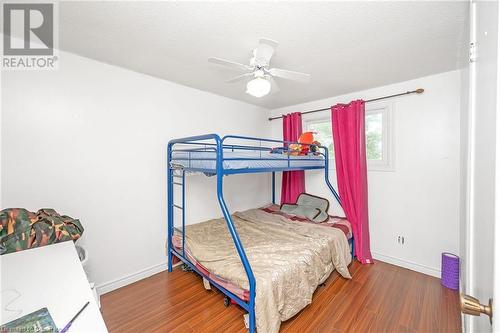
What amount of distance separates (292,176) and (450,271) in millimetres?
2295

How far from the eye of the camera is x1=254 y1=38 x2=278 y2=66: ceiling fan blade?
1488mm

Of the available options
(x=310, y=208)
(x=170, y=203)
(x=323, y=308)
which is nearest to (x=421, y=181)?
(x=310, y=208)

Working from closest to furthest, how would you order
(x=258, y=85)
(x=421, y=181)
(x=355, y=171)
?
(x=258, y=85) < (x=421, y=181) < (x=355, y=171)

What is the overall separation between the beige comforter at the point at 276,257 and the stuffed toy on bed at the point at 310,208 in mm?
370

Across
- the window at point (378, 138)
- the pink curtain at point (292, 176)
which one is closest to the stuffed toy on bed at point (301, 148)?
the pink curtain at point (292, 176)

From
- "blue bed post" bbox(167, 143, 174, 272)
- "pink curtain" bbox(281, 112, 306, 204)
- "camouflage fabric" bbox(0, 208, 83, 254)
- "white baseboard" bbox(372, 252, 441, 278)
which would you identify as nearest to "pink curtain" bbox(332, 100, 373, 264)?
"white baseboard" bbox(372, 252, 441, 278)

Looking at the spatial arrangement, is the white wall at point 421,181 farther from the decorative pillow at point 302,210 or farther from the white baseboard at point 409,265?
the decorative pillow at point 302,210

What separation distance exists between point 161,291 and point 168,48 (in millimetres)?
2457

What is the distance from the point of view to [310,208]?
10.8 ft

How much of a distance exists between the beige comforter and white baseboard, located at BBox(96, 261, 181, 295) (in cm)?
58

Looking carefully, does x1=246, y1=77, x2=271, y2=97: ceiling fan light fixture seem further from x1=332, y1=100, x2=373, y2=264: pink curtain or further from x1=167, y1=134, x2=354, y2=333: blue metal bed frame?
x1=332, y1=100, x2=373, y2=264: pink curtain

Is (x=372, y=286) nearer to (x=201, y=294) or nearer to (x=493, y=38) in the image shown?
(x=201, y=294)

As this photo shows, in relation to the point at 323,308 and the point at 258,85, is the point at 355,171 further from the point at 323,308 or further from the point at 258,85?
the point at 258,85

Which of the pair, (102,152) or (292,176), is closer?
(102,152)
